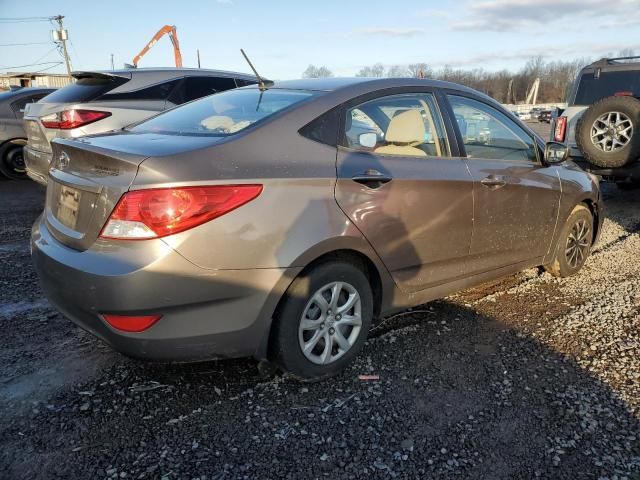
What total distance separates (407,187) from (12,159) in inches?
340

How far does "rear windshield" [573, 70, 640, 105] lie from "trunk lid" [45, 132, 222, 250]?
294 inches

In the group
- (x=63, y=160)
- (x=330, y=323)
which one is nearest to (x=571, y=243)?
(x=330, y=323)

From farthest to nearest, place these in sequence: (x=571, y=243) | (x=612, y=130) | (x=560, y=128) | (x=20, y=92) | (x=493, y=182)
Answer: (x=20, y=92)
(x=560, y=128)
(x=612, y=130)
(x=571, y=243)
(x=493, y=182)

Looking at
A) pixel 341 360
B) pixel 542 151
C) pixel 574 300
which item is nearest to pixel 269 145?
pixel 341 360

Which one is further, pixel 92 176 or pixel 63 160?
pixel 63 160

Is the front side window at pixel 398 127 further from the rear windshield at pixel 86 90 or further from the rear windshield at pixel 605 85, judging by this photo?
the rear windshield at pixel 605 85

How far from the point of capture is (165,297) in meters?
2.36

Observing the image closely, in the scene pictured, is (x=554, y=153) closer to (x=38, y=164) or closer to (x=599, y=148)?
(x=599, y=148)

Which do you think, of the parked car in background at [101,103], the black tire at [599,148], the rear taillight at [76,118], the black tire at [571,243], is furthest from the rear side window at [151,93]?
the black tire at [599,148]

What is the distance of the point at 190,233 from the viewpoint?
235 centimetres

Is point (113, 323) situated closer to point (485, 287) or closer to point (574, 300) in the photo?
point (485, 287)

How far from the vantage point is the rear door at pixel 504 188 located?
11.8ft

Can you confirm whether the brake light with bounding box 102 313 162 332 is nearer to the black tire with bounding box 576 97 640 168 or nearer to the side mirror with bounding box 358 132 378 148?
the side mirror with bounding box 358 132 378 148

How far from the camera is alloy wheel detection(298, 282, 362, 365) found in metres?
2.82
